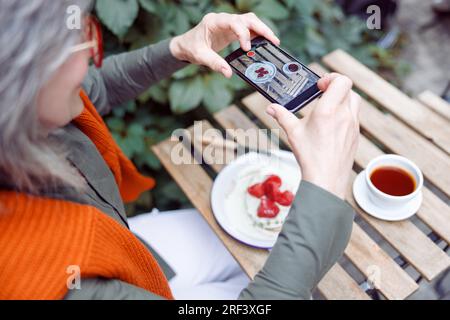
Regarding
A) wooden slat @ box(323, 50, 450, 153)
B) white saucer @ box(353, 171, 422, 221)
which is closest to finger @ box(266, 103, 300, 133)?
white saucer @ box(353, 171, 422, 221)

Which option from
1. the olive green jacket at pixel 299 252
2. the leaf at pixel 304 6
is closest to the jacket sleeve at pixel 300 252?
the olive green jacket at pixel 299 252

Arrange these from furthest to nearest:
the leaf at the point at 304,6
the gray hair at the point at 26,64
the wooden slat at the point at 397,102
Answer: the leaf at the point at 304,6
the wooden slat at the point at 397,102
the gray hair at the point at 26,64

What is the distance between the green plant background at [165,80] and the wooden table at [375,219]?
0.33m

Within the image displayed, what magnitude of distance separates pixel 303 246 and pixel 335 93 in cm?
27

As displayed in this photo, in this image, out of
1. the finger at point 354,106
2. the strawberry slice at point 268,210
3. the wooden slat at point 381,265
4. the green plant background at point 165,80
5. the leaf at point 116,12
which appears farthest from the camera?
the green plant background at point 165,80

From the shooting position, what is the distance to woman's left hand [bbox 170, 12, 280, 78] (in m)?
0.93

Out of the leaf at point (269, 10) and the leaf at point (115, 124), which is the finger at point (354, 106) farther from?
the leaf at point (115, 124)

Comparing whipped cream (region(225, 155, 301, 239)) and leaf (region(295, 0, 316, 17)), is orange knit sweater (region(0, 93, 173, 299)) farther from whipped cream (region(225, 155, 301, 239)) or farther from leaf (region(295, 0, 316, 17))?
leaf (region(295, 0, 316, 17))

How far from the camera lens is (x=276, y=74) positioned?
899mm

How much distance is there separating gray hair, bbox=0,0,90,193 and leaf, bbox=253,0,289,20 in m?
1.03

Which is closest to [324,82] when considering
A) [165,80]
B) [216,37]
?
[216,37]

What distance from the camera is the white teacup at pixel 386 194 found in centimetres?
91

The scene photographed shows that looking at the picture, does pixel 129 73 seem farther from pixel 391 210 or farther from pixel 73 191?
pixel 391 210

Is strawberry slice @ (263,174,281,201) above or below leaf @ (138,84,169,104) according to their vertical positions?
above
